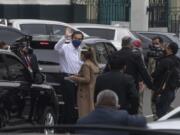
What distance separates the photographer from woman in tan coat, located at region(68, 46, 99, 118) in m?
14.0

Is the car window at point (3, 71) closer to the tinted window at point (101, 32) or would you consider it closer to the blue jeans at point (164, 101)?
the blue jeans at point (164, 101)

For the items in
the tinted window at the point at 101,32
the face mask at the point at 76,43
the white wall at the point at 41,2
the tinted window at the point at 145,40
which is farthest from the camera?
the white wall at the point at 41,2

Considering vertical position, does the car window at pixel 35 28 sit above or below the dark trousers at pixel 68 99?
above

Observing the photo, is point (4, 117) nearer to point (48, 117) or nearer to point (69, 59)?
point (48, 117)

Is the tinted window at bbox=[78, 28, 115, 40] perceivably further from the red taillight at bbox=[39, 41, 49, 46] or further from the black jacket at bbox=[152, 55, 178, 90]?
the black jacket at bbox=[152, 55, 178, 90]

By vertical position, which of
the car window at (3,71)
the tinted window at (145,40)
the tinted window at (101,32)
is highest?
the car window at (3,71)

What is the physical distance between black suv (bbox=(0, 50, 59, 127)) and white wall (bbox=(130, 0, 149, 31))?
2329 cm

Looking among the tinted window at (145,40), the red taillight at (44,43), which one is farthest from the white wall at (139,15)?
the red taillight at (44,43)

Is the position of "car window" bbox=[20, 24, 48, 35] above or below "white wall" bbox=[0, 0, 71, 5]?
below

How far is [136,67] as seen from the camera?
549 inches

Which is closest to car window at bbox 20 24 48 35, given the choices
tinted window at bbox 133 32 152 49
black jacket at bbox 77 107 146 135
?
tinted window at bbox 133 32 152 49

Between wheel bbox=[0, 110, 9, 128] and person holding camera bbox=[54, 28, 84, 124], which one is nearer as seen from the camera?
wheel bbox=[0, 110, 9, 128]

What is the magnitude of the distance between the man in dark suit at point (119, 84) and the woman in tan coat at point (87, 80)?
255 cm

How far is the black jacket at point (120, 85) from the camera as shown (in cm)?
1094
